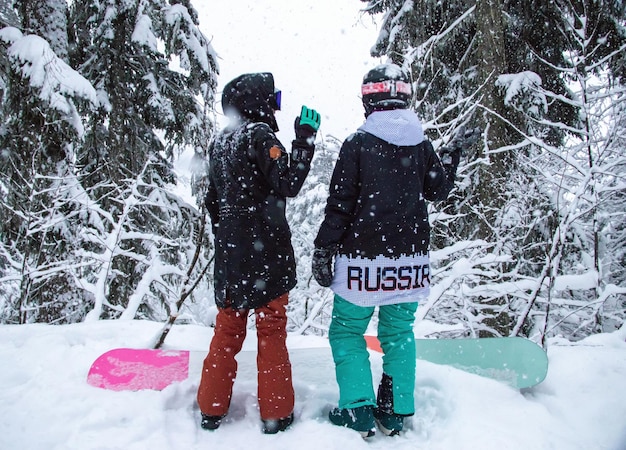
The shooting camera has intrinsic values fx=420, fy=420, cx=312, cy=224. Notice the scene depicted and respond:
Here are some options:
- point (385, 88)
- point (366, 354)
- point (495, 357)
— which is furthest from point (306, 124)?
point (495, 357)

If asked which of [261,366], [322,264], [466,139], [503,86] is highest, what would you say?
[503,86]

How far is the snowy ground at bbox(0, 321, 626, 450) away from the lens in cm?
175

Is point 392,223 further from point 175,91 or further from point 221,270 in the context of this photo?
point 175,91

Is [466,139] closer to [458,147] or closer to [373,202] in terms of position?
[458,147]

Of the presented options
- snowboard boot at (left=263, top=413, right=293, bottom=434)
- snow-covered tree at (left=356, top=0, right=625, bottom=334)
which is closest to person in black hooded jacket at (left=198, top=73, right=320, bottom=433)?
snowboard boot at (left=263, top=413, right=293, bottom=434)

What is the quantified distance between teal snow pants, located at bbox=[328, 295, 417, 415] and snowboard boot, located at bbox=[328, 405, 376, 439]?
24 millimetres

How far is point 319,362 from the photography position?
2.65 m

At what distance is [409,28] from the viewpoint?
736 centimetres

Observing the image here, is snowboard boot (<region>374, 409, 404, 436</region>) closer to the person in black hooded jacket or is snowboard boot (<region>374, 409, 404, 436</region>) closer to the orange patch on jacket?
the person in black hooded jacket

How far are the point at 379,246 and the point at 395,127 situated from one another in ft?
1.89

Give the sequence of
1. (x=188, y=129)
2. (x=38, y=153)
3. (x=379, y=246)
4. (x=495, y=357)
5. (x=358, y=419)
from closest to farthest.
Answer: (x=358, y=419) < (x=379, y=246) < (x=495, y=357) < (x=38, y=153) < (x=188, y=129)

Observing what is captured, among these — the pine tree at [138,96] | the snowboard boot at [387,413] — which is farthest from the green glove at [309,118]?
the pine tree at [138,96]

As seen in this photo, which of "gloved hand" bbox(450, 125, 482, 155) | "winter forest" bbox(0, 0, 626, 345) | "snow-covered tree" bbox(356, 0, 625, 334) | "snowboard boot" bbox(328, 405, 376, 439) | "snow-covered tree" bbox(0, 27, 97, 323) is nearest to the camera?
"snowboard boot" bbox(328, 405, 376, 439)

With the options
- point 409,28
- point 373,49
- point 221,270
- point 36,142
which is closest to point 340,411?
point 221,270
